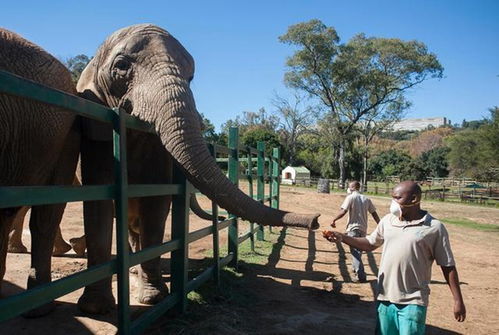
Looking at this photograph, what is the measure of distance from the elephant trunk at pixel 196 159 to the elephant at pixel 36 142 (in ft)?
2.92

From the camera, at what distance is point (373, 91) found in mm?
40375

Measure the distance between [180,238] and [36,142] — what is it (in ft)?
5.30

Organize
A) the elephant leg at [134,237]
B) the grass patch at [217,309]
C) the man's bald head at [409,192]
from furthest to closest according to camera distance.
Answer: the elephant leg at [134,237]
the grass patch at [217,309]
the man's bald head at [409,192]

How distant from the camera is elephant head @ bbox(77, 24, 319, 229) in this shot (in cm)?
350

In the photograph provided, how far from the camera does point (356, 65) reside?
39938 mm

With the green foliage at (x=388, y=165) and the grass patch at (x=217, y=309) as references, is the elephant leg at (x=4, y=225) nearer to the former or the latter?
the grass patch at (x=217, y=309)

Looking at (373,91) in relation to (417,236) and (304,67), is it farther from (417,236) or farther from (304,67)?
(417,236)

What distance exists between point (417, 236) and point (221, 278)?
342 cm

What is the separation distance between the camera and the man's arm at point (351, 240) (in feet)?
11.4

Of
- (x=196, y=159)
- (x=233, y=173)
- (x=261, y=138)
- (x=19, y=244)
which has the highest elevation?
(x=261, y=138)

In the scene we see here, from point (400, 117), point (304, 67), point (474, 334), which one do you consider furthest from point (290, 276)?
point (400, 117)

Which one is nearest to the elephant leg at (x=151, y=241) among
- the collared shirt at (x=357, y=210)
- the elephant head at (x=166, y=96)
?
the elephant head at (x=166, y=96)

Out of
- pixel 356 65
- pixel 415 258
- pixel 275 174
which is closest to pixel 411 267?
pixel 415 258

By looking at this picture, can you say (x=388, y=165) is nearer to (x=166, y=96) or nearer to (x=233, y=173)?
(x=233, y=173)
